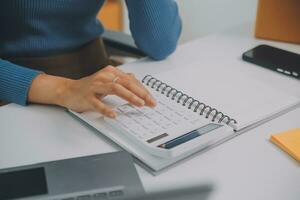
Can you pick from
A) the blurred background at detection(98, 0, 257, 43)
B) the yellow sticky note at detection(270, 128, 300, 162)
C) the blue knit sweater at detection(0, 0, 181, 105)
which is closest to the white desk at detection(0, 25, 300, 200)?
the yellow sticky note at detection(270, 128, 300, 162)

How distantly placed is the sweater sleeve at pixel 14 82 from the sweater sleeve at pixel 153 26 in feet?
0.98

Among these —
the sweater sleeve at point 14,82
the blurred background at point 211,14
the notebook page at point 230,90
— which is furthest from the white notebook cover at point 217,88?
the blurred background at point 211,14

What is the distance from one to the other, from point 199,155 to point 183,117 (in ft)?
0.24

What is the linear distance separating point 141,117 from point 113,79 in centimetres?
9

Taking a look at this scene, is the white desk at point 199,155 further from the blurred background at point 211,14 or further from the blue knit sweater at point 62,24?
the blurred background at point 211,14

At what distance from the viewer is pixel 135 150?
0.71 metres

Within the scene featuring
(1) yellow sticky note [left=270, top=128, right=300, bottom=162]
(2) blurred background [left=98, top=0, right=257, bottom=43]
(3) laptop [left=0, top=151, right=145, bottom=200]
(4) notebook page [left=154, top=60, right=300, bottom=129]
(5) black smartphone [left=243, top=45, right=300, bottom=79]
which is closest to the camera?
(3) laptop [left=0, top=151, right=145, bottom=200]

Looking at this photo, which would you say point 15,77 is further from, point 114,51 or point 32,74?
point 114,51

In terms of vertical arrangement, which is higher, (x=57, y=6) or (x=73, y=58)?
(x=57, y=6)

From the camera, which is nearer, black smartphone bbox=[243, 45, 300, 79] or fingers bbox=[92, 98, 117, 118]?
fingers bbox=[92, 98, 117, 118]

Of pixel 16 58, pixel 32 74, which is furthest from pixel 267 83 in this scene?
pixel 16 58

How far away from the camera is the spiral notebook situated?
0.70m

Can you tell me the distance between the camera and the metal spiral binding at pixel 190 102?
30.9 inches

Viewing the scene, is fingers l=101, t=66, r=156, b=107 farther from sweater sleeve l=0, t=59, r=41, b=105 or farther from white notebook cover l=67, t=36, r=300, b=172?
sweater sleeve l=0, t=59, r=41, b=105
